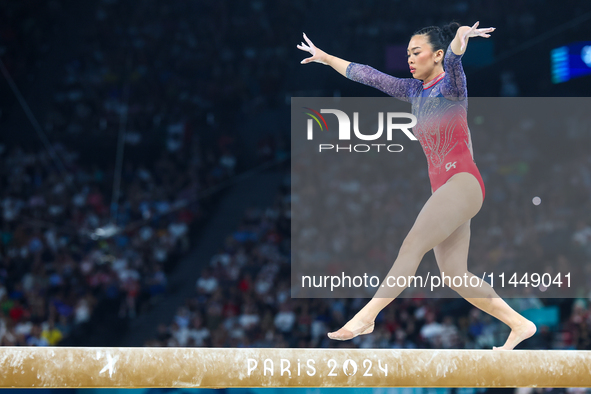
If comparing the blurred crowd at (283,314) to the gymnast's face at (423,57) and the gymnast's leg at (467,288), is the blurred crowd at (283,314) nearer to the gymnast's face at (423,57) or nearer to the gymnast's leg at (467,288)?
the gymnast's leg at (467,288)

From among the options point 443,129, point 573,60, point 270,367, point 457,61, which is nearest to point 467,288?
point 443,129

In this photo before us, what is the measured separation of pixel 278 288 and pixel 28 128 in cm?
512

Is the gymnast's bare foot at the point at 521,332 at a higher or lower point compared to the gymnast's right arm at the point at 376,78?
lower

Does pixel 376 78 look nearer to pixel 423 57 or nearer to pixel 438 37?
pixel 423 57

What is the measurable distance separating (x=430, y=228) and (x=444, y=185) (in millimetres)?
393

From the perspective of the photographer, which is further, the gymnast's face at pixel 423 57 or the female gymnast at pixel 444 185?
the gymnast's face at pixel 423 57

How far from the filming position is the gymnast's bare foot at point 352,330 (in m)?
4.27

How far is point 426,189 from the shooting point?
525cm

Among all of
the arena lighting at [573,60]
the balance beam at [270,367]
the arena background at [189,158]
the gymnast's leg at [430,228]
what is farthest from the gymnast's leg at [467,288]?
the arena lighting at [573,60]

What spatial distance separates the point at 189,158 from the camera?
9492 millimetres

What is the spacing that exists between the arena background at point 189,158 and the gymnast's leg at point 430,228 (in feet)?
6.89

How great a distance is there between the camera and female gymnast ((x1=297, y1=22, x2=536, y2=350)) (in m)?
4.50

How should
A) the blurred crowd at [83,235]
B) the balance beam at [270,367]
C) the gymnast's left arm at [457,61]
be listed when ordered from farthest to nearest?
the blurred crowd at [83,235]
the balance beam at [270,367]
the gymnast's left arm at [457,61]

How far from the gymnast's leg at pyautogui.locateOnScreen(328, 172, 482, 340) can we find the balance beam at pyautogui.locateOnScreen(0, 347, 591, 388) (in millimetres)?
311
